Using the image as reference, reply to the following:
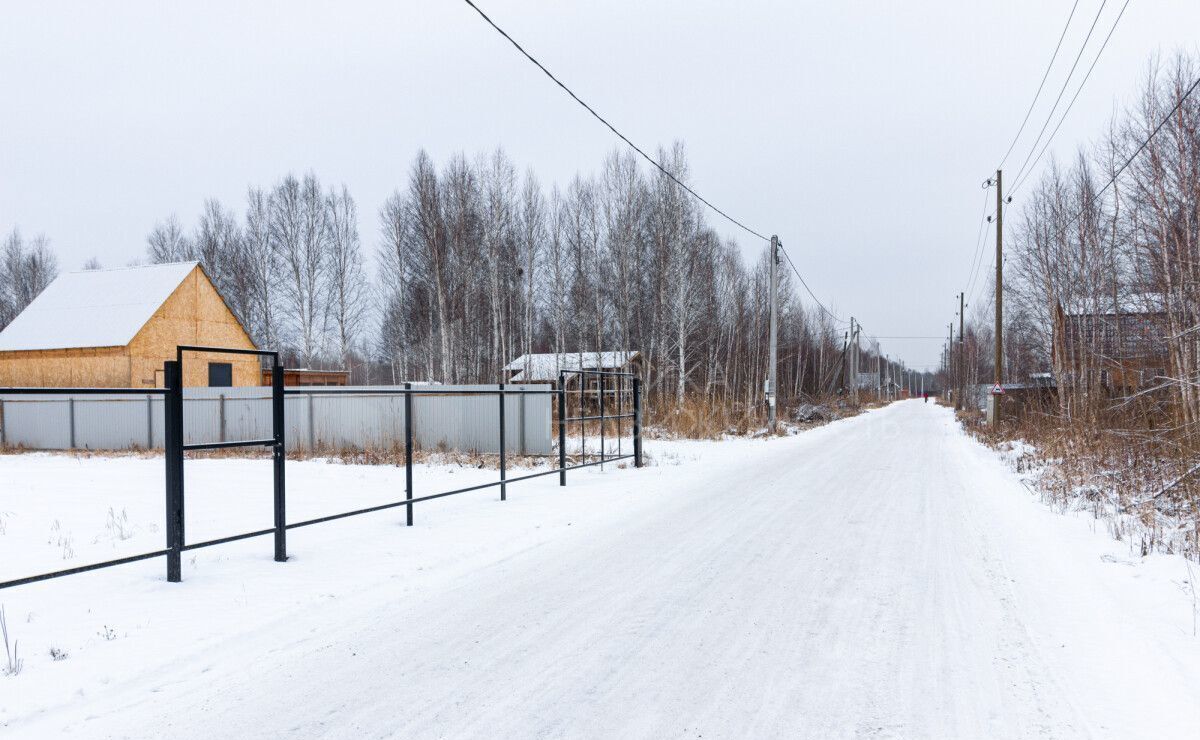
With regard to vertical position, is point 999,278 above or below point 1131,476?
above

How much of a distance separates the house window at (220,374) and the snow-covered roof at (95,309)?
11.4ft

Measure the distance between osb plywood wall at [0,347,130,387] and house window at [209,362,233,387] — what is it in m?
3.64

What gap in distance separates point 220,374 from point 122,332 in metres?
4.17

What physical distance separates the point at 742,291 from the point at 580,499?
4261 centimetres

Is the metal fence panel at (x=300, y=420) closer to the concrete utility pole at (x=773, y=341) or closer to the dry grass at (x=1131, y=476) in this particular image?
the dry grass at (x=1131, y=476)

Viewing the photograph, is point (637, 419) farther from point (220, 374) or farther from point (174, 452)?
point (220, 374)

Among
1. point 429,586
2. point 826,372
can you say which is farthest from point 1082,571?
point 826,372

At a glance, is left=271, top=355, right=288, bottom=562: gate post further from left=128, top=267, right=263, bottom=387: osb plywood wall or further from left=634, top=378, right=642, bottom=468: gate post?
left=128, top=267, right=263, bottom=387: osb plywood wall

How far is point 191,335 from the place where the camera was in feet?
95.6

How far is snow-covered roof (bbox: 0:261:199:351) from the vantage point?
27.2 metres

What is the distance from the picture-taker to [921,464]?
580 inches

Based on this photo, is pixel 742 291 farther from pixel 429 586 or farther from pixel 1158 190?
pixel 429 586

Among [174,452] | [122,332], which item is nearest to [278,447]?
[174,452]

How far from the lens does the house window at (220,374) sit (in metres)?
29.9
